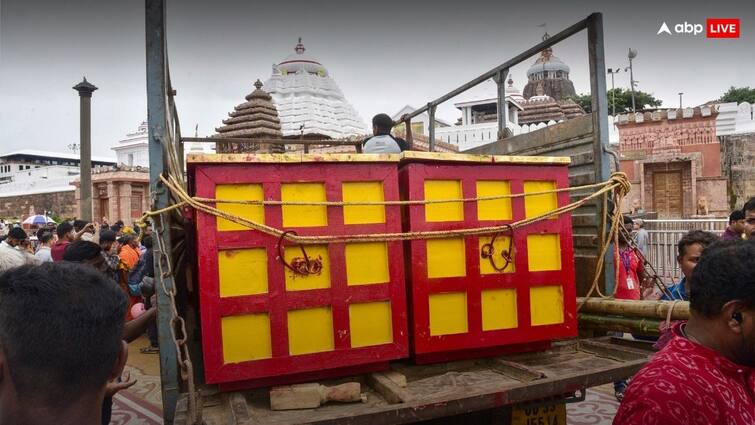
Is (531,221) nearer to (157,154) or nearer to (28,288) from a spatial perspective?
(157,154)

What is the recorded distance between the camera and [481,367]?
2365mm

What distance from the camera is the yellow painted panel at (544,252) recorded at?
7.93 feet

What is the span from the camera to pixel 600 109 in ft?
9.57

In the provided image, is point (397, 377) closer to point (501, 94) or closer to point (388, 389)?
point (388, 389)

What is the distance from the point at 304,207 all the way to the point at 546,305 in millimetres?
1287

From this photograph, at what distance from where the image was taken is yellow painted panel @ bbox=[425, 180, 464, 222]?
2238mm

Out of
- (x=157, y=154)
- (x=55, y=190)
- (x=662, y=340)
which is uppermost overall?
(x=55, y=190)

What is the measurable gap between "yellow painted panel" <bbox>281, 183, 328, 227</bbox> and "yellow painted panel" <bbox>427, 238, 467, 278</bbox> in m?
0.50

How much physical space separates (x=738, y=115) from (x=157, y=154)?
994 inches

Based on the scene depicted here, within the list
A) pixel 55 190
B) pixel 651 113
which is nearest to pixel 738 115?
pixel 651 113

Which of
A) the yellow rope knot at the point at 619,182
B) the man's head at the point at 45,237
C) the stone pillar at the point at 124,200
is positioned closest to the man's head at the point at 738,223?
the yellow rope knot at the point at 619,182

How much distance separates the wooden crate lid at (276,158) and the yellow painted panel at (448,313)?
0.66 m

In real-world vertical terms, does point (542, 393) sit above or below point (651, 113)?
below

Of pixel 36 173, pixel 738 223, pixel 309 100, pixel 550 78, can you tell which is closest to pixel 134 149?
pixel 36 173
